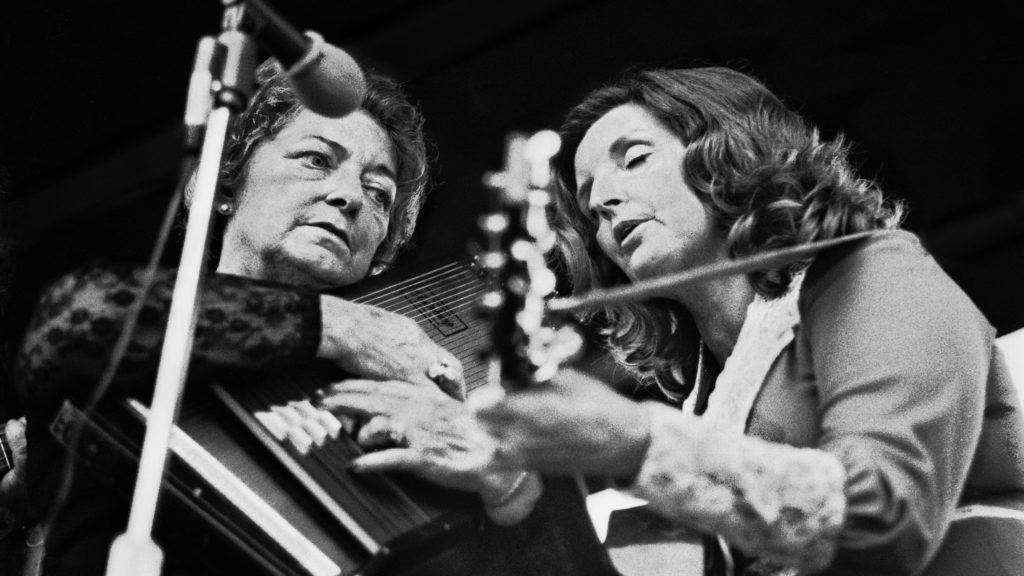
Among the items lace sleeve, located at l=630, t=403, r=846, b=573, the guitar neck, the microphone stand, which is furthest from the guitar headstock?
the guitar neck

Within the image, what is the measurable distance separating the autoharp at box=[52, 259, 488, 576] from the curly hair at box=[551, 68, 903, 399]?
826mm

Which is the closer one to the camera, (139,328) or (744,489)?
(744,489)

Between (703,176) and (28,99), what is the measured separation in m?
1.54

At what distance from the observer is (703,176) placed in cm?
255

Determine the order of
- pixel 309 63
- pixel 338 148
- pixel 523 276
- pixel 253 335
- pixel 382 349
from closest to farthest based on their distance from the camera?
pixel 523 276, pixel 309 63, pixel 253 335, pixel 382 349, pixel 338 148

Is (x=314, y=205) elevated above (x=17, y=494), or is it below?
above

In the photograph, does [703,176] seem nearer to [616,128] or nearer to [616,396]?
[616,128]

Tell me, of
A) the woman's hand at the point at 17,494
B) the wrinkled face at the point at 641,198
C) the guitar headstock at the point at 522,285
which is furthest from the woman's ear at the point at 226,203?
the guitar headstock at the point at 522,285

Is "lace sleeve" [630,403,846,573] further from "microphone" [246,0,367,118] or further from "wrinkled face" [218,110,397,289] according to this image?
"wrinkled face" [218,110,397,289]

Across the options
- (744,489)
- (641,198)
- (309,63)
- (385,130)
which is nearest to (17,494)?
(385,130)

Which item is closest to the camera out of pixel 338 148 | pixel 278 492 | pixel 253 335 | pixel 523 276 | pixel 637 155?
pixel 523 276

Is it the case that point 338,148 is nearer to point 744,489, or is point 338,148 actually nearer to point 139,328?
point 139,328

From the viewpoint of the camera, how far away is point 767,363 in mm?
2270

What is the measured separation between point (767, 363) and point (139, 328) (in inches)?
41.4
